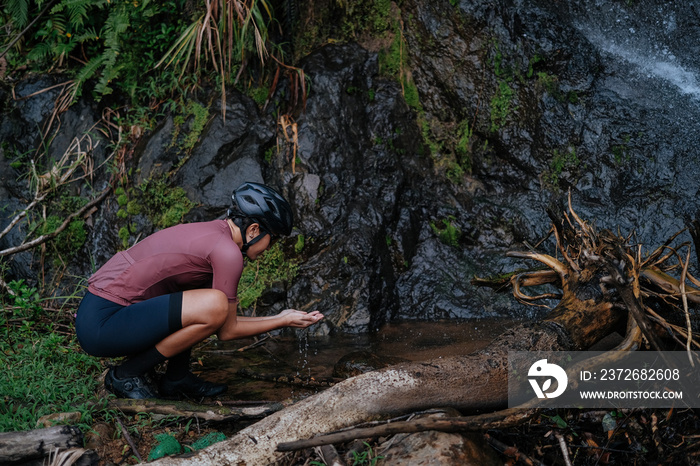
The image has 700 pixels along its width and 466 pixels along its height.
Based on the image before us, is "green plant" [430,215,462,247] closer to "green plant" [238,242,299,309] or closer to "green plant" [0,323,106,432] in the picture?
"green plant" [238,242,299,309]

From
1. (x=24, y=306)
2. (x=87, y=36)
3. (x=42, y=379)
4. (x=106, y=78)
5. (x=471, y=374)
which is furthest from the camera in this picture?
(x=87, y=36)

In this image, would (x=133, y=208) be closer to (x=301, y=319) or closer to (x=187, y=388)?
(x=187, y=388)

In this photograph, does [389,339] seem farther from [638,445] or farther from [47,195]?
[47,195]

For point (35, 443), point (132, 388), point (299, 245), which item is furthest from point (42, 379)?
point (299, 245)

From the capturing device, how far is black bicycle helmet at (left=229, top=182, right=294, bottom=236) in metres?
3.37

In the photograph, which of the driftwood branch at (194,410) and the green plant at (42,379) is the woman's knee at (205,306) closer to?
the driftwood branch at (194,410)

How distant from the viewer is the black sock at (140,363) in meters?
3.40

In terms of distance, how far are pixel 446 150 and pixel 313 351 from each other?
284cm

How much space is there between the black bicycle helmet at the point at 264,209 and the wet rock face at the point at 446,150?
2.19 m

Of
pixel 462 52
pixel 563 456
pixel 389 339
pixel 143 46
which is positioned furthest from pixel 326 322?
pixel 143 46

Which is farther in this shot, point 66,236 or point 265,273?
point 66,236

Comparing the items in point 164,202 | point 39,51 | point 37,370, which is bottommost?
point 37,370

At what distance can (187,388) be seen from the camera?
373 cm

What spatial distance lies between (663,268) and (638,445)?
116cm
